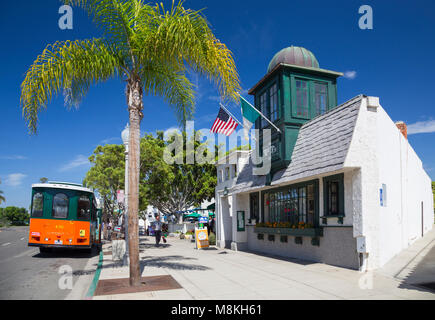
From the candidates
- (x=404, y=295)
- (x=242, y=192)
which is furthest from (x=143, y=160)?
(x=404, y=295)

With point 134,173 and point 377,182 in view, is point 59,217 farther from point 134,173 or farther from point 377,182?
point 377,182

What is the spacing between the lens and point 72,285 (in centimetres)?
977

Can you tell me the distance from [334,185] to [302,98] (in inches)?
183

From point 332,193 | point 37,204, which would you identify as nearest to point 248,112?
point 332,193

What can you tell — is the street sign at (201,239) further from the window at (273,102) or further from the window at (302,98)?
the window at (302,98)

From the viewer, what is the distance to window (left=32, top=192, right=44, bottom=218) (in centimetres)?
1636

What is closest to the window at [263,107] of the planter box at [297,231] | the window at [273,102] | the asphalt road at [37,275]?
the window at [273,102]

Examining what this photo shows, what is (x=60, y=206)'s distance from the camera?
54.6ft

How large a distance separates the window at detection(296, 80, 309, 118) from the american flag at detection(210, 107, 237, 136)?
3336mm

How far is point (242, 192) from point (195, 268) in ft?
25.2

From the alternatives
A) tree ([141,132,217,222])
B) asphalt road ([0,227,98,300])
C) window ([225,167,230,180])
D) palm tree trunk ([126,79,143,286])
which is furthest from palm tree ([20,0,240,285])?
tree ([141,132,217,222])

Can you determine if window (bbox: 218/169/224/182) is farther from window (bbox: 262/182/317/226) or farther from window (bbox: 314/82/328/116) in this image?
window (bbox: 314/82/328/116)

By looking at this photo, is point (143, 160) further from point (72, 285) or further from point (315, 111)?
point (72, 285)

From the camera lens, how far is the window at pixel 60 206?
1648 cm
